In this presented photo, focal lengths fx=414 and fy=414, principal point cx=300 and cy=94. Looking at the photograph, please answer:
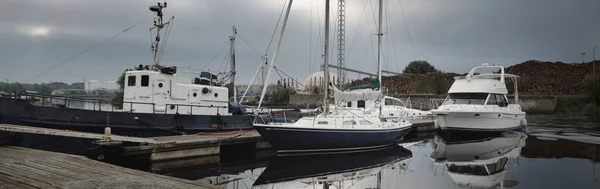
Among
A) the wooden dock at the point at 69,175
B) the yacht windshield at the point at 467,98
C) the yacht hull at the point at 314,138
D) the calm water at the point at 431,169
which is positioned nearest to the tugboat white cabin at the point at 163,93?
the yacht hull at the point at 314,138

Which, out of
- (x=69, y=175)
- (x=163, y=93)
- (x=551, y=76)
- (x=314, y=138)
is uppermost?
(x=551, y=76)

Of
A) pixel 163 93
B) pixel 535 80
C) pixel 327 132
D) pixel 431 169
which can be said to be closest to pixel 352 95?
pixel 327 132

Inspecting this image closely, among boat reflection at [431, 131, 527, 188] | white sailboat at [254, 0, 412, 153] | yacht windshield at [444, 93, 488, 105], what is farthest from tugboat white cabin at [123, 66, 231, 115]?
yacht windshield at [444, 93, 488, 105]

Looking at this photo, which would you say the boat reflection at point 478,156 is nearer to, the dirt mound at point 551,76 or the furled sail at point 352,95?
the furled sail at point 352,95

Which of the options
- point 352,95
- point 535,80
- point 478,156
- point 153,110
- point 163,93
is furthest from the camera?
point 535,80

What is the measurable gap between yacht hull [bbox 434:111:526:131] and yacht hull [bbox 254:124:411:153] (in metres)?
8.45

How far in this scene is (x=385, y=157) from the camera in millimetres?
17672

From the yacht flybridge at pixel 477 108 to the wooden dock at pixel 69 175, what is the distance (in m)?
19.8

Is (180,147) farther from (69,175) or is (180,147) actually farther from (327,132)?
(69,175)

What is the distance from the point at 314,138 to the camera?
16.5 m

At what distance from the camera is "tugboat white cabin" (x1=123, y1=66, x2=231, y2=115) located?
17859mm

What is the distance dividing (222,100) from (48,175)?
11.9 m

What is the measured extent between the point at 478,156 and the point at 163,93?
1401cm

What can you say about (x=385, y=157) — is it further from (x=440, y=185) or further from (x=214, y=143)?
(x=214, y=143)
